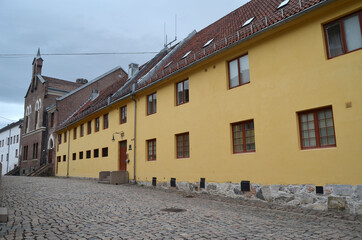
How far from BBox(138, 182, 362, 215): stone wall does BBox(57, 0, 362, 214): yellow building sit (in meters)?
0.03

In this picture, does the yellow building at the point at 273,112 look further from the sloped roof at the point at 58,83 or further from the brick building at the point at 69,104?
the sloped roof at the point at 58,83

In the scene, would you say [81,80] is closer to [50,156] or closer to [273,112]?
[50,156]

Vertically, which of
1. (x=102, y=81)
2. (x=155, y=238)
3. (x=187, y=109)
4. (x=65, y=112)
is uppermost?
(x=102, y=81)

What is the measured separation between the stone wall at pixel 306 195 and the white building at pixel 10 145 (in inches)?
1819

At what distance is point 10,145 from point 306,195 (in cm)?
5514

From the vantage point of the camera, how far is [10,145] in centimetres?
5150

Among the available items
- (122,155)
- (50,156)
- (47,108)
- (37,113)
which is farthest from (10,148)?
(122,155)

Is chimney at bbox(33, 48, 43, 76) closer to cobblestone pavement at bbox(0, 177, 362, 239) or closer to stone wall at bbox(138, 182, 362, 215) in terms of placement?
cobblestone pavement at bbox(0, 177, 362, 239)

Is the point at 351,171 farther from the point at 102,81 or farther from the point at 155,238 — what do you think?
the point at 102,81

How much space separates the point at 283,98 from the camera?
9.53 meters

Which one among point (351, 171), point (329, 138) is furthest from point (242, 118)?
point (351, 171)

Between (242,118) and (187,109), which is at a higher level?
(187,109)

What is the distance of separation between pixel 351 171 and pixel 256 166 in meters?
3.11

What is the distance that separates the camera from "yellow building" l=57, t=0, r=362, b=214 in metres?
8.01
